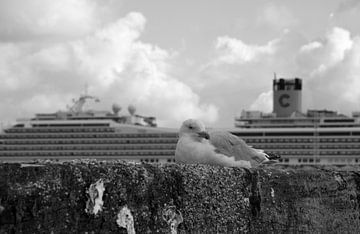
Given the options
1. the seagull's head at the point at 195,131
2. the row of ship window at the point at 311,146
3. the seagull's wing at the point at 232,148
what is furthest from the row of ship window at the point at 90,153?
the seagull's head at the point at 195,131

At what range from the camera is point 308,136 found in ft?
316

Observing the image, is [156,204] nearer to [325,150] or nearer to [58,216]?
[58,216]

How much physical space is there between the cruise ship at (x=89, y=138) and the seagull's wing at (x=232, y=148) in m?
87.7

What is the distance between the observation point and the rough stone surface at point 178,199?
442 centimetres

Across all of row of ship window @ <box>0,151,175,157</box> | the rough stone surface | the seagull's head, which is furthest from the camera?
row of ship window @ <box>0,151,175,157</box>

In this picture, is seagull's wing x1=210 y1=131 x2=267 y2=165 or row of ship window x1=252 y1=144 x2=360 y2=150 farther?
row of ship window x1=252 y1=144 x2=360 y2=150

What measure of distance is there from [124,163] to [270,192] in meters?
1.53

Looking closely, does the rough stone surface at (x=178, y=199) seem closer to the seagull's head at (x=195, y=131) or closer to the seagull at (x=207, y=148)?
the seagull at (x=207, y=148)

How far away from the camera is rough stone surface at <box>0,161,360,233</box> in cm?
442

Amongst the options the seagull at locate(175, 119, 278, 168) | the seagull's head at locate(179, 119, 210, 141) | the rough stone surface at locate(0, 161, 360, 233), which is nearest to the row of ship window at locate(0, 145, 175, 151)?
the seagull at locate(175, 119, 278, 168)

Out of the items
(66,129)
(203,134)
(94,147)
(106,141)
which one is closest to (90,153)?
(94,147)

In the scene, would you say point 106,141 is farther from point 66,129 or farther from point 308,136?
point 308,136

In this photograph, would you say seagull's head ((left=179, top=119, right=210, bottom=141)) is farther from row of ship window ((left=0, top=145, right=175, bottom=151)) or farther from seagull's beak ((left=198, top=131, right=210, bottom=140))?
row of ship window ((left=0, top=145, right=175, bottom=151))

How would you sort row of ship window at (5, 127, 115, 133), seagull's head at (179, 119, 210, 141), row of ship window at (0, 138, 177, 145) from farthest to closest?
row of ship window at (5, 127, 115, 133) < row of ship window at (0, 138, 177, 145) < seagull's head at (179, 119, 210, 141)
